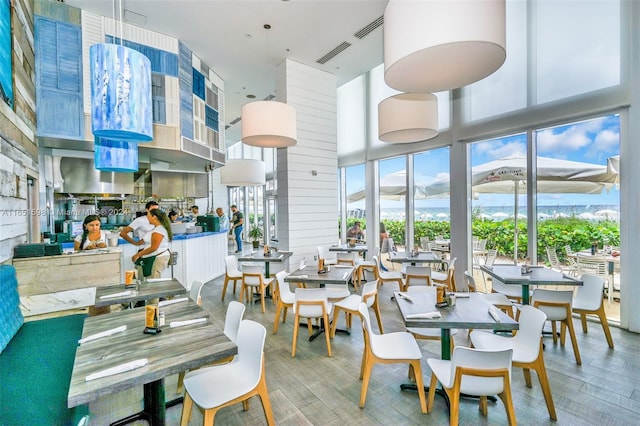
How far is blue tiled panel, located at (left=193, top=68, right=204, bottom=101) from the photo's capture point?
6.11 meters

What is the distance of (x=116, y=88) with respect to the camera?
237 centimetres

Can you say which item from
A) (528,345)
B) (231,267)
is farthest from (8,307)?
(528,345)

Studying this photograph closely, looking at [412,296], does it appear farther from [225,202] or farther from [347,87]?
[225,202]

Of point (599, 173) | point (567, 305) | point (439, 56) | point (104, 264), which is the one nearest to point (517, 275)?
point (567, 305)

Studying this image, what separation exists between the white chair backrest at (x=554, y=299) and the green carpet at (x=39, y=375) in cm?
442

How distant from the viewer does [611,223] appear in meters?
4.38

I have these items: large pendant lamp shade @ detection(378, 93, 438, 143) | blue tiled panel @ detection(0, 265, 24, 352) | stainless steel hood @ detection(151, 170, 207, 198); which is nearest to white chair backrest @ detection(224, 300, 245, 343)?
blue tiled panel @ detection(0, 265, 24, 352)

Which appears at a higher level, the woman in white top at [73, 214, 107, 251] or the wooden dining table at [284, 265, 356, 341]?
the woman in white top at [73, 214, 107, 251]

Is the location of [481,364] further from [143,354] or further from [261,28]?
[261,28]

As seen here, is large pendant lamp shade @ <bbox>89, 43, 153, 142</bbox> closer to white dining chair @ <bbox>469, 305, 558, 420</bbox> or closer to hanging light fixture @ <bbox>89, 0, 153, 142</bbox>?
hanging light fixture @ <bbox>89, 0, 153, 142</bbox>

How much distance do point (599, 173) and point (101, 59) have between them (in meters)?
6.52

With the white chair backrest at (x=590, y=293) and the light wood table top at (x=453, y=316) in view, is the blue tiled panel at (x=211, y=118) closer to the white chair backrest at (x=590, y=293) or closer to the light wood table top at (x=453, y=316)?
the light wood table top at (x=453, y=316)

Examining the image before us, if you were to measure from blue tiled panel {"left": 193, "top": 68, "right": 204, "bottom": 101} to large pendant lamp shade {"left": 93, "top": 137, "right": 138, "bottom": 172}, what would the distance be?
312cm

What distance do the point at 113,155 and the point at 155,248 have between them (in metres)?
1.53
